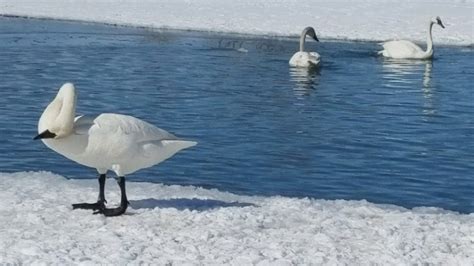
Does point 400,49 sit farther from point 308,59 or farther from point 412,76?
point 308,59

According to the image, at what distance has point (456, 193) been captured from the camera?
33.1ft

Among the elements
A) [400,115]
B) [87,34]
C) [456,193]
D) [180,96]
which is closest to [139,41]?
[87,34]

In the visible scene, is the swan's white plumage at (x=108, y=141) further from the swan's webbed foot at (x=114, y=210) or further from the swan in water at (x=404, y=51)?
the swan in water at (x=404, y=51)

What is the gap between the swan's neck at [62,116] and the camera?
→ 676cm

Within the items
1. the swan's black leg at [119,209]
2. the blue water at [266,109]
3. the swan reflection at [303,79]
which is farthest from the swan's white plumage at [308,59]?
the swan's black leg at [119,209]

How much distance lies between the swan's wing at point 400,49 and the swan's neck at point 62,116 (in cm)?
1681

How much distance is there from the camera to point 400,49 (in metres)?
23.2

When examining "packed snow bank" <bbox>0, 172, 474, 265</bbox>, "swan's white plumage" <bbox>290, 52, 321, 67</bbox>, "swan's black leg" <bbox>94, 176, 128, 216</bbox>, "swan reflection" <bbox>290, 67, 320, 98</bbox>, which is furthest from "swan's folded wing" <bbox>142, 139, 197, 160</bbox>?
"swan's white plumage" <bbox>290, 52, 321, 67</bbox>

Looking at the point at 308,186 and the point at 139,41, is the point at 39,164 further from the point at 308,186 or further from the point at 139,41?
the point at 139,41

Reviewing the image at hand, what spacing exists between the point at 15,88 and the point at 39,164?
18.9 feet

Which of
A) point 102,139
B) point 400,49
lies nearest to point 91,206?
point 102,139

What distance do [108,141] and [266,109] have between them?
859 centimetres

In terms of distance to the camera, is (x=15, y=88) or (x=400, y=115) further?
(x=15, y=88)

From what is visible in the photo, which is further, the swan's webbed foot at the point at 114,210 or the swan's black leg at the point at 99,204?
the swan's black leg at the point at 99,204
